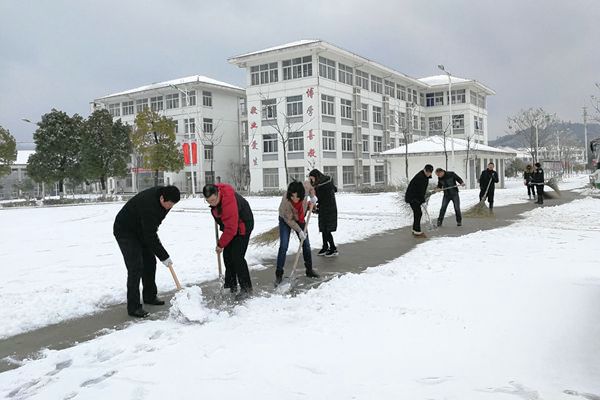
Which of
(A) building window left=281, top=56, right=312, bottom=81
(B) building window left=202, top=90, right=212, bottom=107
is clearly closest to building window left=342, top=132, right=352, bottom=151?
(A) building window left=281, top=56, right=312, bottom=81

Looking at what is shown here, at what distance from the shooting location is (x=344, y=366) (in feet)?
11.8

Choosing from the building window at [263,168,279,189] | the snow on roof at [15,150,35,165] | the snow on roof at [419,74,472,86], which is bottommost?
the building window at [263,168,279,189]

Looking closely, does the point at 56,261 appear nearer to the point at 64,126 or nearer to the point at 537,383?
the point at 537,383

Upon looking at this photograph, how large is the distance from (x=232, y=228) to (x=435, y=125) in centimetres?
5976

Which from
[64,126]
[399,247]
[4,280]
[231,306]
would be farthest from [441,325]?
[64,126]

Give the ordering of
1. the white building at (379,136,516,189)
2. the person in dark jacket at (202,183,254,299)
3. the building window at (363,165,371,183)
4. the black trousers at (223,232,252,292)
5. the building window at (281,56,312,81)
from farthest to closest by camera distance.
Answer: the building window at (363,165,371,183) < the building window at (281,56,312,81) < the white building at (379,136,516,189) < the black trousers at (223,232,252,292) < the person in dark jacket at (202,183,254,299)

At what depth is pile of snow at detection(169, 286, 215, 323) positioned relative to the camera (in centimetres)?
→ 488

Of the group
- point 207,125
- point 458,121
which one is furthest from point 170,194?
point 458,121

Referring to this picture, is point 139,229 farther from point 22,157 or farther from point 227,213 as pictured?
point 22,157

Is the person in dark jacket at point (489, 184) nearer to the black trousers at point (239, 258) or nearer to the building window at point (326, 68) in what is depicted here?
the black trousers at point (239, 258)

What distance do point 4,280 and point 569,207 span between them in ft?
55.6

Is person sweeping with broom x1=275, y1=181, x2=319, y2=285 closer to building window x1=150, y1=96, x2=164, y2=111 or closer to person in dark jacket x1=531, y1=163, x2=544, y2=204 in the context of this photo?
person in dark jacket x1=531, y1=163, x2=544, y2=204

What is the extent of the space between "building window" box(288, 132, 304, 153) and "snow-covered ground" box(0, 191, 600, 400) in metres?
35.8

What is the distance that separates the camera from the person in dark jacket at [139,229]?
5.27 m
